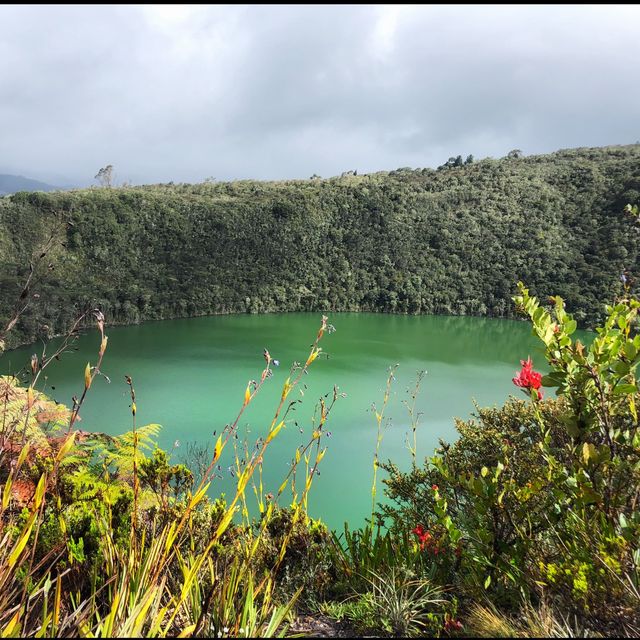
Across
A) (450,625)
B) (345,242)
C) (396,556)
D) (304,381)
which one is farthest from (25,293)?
(345,242)

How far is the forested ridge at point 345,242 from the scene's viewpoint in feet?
87.0

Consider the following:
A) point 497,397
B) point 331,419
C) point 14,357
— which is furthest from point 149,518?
point 14,357

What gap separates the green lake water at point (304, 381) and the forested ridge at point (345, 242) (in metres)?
3.08

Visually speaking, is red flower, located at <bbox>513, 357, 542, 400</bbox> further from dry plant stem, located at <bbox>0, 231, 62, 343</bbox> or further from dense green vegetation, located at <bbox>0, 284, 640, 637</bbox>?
dry plant stem, located at <bbox>0, 231, 62, 343</bbox>

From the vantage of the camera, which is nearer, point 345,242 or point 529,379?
point 529,379

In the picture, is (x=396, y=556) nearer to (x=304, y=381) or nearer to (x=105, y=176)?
(x=304, y=381)

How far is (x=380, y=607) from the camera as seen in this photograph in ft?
4.90

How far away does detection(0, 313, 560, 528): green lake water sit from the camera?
9.20 meters

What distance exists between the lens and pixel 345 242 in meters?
34.6

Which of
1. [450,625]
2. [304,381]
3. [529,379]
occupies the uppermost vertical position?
[529,379]

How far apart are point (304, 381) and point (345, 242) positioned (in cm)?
2139

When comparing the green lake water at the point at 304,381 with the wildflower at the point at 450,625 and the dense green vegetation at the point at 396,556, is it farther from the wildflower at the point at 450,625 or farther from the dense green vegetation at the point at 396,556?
the wildflower at the point at 450,625

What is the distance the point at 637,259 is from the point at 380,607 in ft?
108

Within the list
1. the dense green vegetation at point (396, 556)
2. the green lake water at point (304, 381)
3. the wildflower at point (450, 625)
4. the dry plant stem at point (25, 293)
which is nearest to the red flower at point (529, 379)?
the dense green vegetation at point (396, 556)
